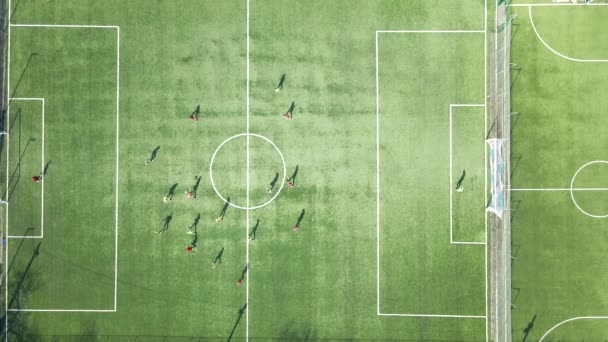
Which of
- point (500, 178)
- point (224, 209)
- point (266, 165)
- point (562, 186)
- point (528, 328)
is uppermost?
point (266, 165)

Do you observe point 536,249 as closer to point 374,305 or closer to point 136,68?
point 374,305

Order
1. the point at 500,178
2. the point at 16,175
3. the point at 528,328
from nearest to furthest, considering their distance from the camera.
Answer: the point at 500,178 → the point at 528,328 → the point at 16,175

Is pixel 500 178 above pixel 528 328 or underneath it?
above

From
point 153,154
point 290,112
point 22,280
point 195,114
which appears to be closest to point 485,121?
point 290,112

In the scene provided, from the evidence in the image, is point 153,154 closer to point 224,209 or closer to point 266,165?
point 224,209

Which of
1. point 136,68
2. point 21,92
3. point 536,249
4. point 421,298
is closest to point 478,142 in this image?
point 536,249
